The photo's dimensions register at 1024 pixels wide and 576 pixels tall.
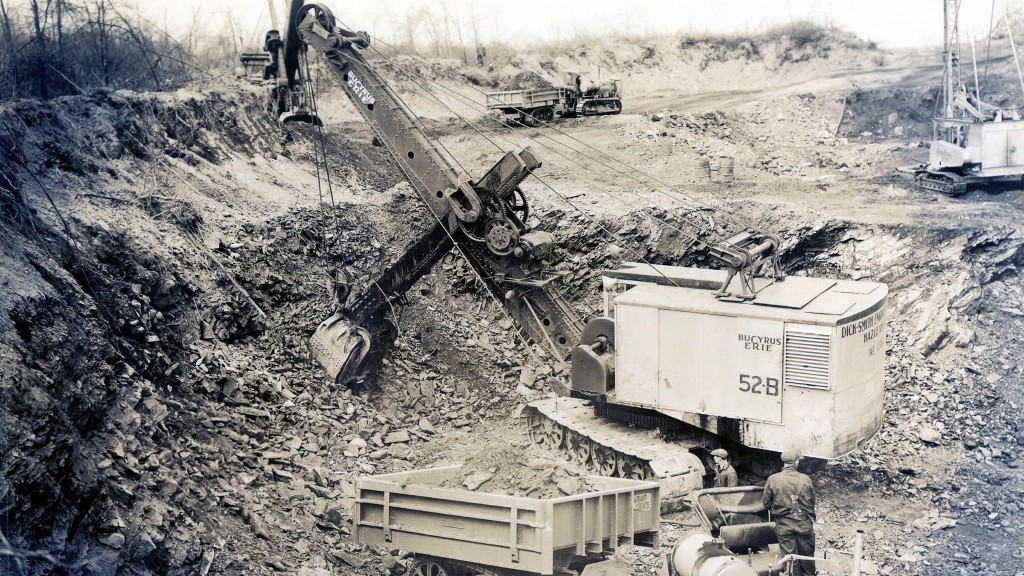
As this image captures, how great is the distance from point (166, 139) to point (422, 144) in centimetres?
531

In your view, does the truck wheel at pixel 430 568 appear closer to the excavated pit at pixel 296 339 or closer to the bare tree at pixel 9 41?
the excavated pit at pixel 296 339

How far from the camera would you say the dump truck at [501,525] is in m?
7.12

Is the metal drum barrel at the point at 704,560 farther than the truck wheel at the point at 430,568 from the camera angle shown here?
No

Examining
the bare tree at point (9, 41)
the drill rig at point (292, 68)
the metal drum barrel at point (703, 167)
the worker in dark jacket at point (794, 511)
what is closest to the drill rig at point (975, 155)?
the metal drum barrel at point (703, 167)

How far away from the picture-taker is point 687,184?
59.4ft

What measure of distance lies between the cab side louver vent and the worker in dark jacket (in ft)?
5.26

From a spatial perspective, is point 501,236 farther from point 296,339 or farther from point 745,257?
point 296,339

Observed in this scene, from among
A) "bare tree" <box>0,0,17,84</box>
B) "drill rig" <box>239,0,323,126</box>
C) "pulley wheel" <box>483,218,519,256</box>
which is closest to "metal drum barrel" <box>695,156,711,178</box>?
"drill rig" <box>239,0,323,126</box>

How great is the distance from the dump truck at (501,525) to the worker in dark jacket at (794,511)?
1084mm

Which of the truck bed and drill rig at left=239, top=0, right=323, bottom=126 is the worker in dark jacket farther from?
the truck bed

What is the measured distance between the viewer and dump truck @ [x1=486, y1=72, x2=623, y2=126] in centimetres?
2155

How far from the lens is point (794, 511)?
315 inches

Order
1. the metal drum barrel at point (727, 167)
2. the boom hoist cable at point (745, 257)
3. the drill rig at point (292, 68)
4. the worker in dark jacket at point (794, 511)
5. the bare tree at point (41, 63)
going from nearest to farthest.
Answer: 1. the worker in dark jacket at point (794, 511)
2. the boom hoist cable at point (745, 257)
3. the bare tree at point (41, 63)
4. the drill rig at point (292, 68)
5. the metal drum barrel at point (727, 167)

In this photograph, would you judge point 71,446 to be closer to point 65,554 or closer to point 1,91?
point 65,554
